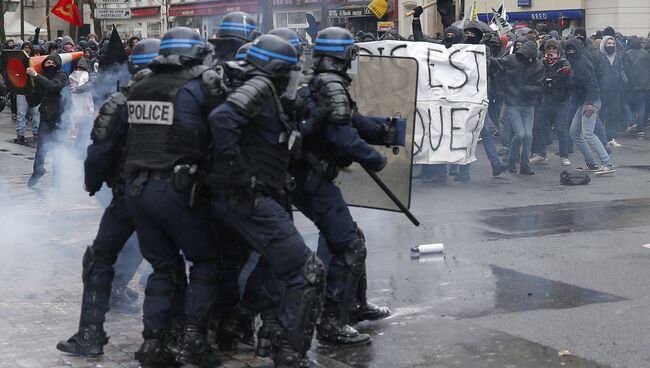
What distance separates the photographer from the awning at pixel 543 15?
1320 inches

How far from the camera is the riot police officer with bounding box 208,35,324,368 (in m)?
5.66

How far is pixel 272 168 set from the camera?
582 centimetres

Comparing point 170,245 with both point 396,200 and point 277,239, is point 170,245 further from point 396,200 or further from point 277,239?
point 396,200

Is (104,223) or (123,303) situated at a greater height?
(104,223)

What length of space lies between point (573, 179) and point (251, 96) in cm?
871

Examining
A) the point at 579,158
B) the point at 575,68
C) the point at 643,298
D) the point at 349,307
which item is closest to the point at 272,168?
Answer: the point at 349,307

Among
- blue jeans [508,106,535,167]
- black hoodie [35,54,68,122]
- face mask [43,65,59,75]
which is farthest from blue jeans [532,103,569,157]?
face mask [43,65,59,75]

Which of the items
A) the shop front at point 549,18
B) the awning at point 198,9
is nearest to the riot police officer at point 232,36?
the shop front at point 549,18

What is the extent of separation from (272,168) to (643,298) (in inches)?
124

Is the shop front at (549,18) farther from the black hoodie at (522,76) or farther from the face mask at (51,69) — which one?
the face mask at (51,69)

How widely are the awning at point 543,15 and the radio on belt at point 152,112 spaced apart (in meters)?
28.1

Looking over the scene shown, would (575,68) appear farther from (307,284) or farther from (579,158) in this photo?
(307,284)

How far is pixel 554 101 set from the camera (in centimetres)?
1515

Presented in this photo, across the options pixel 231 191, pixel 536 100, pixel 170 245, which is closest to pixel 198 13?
pixel 536 100
